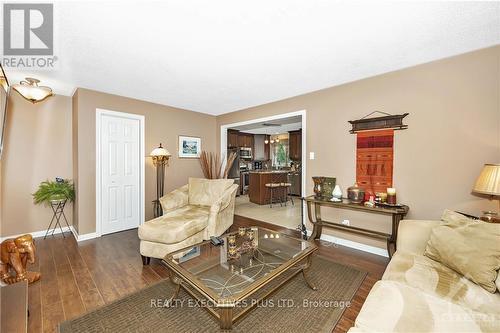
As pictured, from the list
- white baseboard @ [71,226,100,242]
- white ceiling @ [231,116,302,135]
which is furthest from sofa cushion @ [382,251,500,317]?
white baseboard @ [71,226,100,242]

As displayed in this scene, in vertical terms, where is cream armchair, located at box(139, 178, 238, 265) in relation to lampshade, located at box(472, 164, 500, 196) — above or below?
below

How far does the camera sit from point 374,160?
9.45 ft

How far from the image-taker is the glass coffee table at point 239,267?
1427mm

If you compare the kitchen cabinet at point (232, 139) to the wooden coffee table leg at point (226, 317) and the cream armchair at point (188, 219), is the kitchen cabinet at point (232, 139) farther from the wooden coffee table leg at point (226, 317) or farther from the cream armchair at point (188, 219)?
the wooden coffee table leg at point (226, 317)

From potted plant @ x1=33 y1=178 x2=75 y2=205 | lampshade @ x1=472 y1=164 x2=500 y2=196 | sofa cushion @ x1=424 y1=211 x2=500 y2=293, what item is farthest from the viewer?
potted plant @ x1=33 y1=178 x2=75 y2=205

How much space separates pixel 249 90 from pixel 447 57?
102 inches

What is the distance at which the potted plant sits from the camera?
3246 millimetres

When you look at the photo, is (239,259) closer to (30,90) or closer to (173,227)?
(173,227)

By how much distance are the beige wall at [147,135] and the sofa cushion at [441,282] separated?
4097 mm

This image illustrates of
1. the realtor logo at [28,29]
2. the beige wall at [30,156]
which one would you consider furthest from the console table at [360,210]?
the beige wall at [30,156]

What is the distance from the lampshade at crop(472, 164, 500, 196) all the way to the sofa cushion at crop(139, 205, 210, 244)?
3036 millimetres

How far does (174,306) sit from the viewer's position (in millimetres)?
1775

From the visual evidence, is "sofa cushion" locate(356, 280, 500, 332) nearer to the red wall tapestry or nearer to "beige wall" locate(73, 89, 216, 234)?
the red wall tapestry

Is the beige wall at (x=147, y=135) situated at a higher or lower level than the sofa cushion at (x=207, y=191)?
higher
